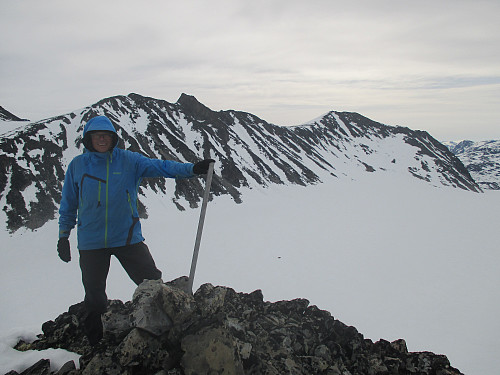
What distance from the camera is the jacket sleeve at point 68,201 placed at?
14.5ft

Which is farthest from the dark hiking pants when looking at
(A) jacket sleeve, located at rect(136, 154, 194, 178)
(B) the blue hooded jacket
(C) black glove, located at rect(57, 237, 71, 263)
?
(A) jacket sleeve, located at rect(136, 154, 194, 178)

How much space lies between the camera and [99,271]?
4410 mm

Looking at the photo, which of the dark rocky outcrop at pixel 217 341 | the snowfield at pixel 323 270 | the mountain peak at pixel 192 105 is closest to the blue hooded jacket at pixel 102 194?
the dark rocky outcrop at pixel 217 341

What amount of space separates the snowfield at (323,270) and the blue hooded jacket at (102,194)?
1.79 meters

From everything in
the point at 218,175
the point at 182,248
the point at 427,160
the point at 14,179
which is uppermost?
the point at 427,160

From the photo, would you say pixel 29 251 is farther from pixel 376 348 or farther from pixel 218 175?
pixel 218 175

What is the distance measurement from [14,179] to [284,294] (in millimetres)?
25742

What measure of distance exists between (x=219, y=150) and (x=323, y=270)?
3534 centimetres

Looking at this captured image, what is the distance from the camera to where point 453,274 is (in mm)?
25359

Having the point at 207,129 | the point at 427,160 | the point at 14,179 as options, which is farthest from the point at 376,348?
the point at 427,160

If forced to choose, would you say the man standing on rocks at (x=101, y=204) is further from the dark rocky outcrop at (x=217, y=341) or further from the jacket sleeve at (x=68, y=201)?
the dark rocky outcrop at (x=217, y=341)

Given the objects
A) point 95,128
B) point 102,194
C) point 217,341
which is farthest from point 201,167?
point 217,341

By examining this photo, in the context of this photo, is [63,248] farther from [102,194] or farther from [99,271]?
[102,194]

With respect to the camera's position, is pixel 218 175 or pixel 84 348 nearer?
pixel 84 348
